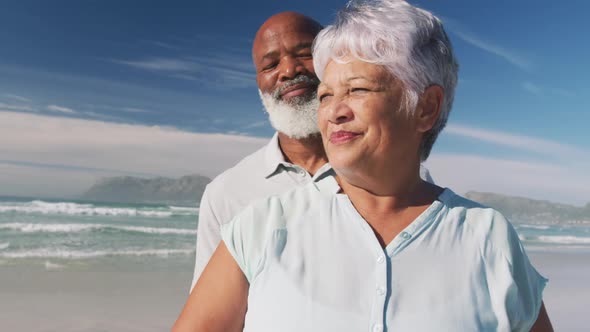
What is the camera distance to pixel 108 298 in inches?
318

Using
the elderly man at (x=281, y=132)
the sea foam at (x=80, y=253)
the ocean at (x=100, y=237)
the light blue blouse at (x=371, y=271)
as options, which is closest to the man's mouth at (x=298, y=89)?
the elderly man at (x=281, y=132)

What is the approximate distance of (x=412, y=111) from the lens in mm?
1712

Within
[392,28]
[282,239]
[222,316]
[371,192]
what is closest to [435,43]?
[392,28]

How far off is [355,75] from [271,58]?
1.07 meters

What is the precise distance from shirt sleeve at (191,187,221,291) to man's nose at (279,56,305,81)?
1.95ft

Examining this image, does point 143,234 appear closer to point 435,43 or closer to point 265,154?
point 265,154

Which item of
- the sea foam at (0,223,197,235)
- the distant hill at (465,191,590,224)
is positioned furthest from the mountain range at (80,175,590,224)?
the sea foam at (0,223,197,235)

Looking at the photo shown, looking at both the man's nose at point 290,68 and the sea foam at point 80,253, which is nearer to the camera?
the man's nose at point 290,68

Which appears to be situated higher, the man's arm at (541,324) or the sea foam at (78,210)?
the sea foam at (78,210)

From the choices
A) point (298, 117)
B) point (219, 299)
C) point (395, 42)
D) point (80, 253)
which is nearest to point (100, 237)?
point (80, 253)

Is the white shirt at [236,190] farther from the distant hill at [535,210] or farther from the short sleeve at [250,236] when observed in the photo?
the distant hill at [535,210]

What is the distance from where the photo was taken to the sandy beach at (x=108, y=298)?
6887mm

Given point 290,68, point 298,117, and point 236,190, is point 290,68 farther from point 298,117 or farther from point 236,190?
point 236,190

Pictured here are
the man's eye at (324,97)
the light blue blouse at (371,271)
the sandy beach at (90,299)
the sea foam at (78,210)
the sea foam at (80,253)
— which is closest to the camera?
the light blue blouse at (371,271)
